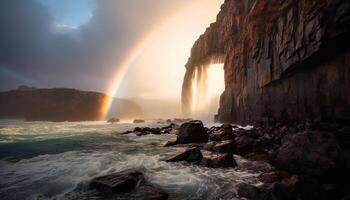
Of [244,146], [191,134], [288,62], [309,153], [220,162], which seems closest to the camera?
[309,153]

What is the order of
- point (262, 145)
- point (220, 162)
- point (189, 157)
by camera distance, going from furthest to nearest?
point (262, 145) → point (189, 157) → point (220, 162)

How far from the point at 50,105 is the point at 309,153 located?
119m

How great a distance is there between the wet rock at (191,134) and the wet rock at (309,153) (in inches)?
368

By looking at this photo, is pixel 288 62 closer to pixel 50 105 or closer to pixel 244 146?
pixel 244 146

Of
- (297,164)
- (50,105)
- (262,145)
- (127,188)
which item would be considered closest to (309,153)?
(297,164)

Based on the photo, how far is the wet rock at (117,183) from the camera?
7.11 meters

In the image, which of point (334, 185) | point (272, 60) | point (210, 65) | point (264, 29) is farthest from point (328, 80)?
point (210, 65)

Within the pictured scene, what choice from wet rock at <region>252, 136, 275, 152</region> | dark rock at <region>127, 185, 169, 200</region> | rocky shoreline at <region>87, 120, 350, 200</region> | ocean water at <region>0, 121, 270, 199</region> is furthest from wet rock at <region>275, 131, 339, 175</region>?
dark rock at <region>127, 185, 169, 200</region>

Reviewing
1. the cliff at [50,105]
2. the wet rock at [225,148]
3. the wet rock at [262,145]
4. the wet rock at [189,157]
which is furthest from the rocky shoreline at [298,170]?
the cliff at [50,105]

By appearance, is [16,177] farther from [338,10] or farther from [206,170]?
[338,10]

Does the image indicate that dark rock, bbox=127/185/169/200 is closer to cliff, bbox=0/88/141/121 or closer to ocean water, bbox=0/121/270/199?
ocean water, bbox=0/121/270/199

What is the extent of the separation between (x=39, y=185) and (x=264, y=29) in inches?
1031

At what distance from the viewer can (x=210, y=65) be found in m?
61.7

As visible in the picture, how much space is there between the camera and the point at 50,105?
109 metres
